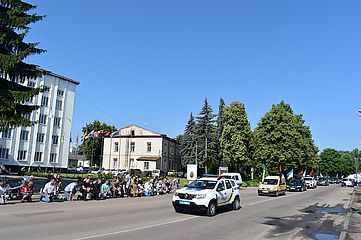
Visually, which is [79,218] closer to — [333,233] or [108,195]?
[333,233]

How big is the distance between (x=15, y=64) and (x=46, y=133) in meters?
42.0

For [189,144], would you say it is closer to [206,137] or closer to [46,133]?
[206,137]

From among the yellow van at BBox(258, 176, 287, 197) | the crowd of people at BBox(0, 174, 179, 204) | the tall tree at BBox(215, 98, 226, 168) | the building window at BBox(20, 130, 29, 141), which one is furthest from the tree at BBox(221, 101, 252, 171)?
the building window at BBox(20, 130, 29, 141)

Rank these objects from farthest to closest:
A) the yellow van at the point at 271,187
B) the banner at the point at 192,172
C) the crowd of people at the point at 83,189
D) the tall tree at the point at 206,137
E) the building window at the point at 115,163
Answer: the building window at the point at 115,163, the tall tree at the point at 206,137, the banner at the point at 192,172, the yellow van at the point at 271,187, the crowd of people at the point at 83,189

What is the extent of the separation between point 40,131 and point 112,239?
183 feet

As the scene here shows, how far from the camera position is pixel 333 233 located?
1288cm

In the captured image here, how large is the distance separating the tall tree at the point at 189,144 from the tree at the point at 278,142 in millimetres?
16231

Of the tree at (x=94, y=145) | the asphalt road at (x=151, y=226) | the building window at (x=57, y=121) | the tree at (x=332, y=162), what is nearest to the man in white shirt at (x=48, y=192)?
the asphalt road at (x=151, y=226)

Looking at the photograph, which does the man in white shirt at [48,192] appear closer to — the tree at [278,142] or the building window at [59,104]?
the tree at [278,142]

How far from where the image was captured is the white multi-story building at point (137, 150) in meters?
79.4

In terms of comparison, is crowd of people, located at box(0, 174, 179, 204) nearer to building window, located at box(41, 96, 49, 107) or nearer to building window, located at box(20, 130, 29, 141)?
building window, located at box(20, 130, 29, 141)

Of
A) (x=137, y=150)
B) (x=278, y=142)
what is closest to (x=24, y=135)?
(x=137, y=150)

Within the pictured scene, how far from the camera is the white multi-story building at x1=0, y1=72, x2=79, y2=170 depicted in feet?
184

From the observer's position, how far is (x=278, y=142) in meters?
58.8
